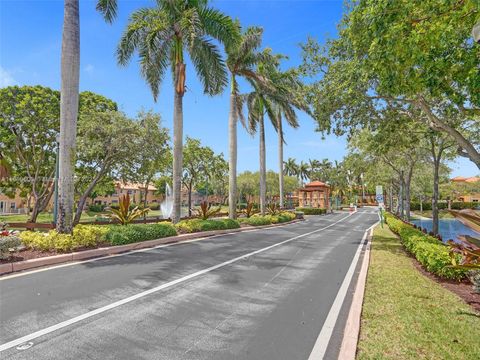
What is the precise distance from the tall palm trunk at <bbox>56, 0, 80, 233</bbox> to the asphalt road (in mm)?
2698

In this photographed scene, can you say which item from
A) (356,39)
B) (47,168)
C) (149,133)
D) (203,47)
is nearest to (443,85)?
(356,39)

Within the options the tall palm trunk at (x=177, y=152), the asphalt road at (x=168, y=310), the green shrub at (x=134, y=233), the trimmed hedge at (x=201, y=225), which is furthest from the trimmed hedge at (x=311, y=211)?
the asphalt road at (x=168, y=310)

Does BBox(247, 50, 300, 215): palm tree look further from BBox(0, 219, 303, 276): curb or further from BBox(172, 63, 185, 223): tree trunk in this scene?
BBox(0, 219, 303, 276): curb

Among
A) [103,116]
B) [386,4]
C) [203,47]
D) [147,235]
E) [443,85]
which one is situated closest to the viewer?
[386,4]

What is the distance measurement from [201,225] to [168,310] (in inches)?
426

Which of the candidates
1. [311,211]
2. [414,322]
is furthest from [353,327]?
[311,211]

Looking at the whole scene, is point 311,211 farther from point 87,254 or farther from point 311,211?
point 87,254

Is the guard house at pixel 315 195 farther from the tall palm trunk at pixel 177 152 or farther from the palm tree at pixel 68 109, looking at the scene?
the palm tree at pixel 68 109

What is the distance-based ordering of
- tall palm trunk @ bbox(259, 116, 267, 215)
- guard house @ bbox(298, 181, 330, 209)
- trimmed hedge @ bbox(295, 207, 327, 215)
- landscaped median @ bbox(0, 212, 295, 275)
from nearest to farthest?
landscaped median @ bbox(0, 212, 295, 275), tall palm trunk @ bbox(259, 116, 267, 215), trimmed hedge @ bbox(295, 207, 327, 215), guard house @ bbox(298, 181, 330, 209)

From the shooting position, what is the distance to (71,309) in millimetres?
5055

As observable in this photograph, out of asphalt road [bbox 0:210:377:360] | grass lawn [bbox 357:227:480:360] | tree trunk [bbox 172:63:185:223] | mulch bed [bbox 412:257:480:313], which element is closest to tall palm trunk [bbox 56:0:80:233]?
asphalt road [bbox 0:210:377:360]

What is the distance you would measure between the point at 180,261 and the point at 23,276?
151 inches

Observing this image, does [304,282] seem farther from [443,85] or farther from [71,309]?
[443,85]

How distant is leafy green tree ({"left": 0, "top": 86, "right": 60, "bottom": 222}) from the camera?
2036 centimetres
